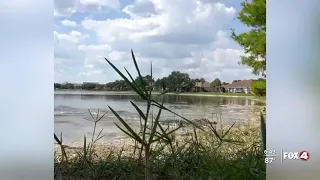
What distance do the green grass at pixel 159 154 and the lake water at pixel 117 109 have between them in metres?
0.03

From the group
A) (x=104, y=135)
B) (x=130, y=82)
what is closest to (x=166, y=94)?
(x=130, y=82)

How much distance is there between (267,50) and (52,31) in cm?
111

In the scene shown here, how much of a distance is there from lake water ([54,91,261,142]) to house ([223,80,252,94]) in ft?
0.14

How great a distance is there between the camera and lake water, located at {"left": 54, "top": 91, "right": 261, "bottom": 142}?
1.87 metres

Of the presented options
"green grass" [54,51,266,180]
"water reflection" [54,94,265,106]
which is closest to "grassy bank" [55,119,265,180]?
"green grass" [54,51,266,180]

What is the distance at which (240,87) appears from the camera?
192 cm

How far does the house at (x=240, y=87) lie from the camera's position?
1.91m

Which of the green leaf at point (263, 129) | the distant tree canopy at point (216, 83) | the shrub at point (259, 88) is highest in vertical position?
the distant tree canopy at point (216, 83)

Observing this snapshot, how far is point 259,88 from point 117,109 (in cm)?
76

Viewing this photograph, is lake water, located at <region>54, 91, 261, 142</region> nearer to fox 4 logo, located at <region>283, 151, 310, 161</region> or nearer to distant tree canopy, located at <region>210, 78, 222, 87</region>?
distant tree canopy, located at <region>210, 78, 222, 87</region>

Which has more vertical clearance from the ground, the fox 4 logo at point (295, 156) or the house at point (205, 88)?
the house at point (205, 88)

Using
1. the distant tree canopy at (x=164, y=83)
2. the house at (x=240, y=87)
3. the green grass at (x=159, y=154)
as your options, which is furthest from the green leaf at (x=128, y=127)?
the house at (x=240, y=87)
